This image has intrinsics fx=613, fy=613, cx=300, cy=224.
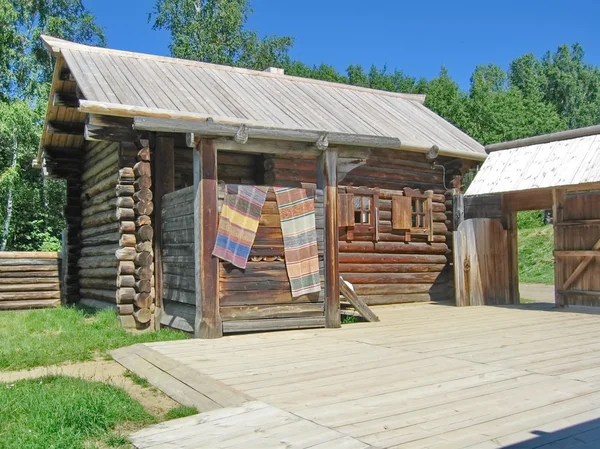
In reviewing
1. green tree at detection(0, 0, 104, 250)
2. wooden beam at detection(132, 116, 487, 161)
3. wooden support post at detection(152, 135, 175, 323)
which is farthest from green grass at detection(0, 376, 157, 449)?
green tree at detection(0, 0, 104, 250)

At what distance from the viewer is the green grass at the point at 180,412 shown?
15.2 ft

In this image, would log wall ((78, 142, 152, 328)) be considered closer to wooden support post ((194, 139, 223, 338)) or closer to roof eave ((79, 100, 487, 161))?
roof eave ((79, 100, 487, 161))

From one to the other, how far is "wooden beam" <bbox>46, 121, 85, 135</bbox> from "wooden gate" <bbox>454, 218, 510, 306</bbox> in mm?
8515

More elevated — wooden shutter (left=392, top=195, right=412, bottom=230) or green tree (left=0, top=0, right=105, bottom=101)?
green tree (left=0, top=0, right=105, bottom=101)

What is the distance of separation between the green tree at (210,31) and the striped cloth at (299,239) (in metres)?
21.5

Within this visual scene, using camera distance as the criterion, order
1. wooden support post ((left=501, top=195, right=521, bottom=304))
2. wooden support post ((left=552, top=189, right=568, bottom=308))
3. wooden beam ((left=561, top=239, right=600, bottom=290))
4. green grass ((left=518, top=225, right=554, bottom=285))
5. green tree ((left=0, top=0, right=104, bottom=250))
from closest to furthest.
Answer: wooden beam ((left=561, top=239, right=600, bottom=290)) → wooden support post ((left=552, top=189, right=568, bottom=308)) → wooden support post ((left=501, top=195, right=521, bottom=304)) → green tree ((left=0, top=0, right=104, bottom=250)) → green grass ((left=518, top=225, right=554, bottom=285))

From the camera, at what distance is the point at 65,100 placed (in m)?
11.9

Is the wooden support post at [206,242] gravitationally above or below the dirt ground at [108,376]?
above

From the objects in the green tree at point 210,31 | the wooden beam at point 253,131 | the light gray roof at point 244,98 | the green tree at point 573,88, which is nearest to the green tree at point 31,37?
the green tree at point 210,31

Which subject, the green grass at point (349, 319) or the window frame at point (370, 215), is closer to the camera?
the green grass at point (349, 319)

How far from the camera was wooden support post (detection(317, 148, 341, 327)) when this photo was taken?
9.27 m

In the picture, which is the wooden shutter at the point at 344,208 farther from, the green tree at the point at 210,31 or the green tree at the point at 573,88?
the green tree at the point at 573,88

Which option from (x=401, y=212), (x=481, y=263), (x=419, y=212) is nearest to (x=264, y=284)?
(x=401, y=212)

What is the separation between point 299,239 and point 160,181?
8.88ft
